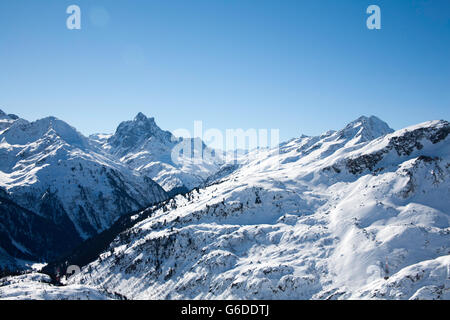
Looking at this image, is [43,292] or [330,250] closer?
[43,292]

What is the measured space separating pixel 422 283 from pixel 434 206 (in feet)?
198

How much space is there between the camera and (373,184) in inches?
7426

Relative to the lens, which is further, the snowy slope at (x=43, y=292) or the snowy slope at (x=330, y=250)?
the snowy slope at (x=330, y=250)

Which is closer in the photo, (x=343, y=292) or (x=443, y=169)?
(x=343, y=292)

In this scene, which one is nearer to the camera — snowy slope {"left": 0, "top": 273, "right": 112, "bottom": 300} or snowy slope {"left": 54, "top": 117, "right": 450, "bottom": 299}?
snowy slope {"left": 0, "top": 273, "right": 112, "bottom": 300}

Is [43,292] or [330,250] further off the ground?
[330,250]
